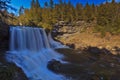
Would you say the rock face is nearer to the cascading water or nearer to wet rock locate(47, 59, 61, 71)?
the cascading water

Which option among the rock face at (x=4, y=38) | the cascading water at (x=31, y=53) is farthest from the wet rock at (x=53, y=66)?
the rock face at (x=4, y=38)

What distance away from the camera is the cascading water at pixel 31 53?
1838cm

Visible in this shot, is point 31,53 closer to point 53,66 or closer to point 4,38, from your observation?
point 4,38

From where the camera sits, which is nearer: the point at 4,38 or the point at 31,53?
the point at 31,53

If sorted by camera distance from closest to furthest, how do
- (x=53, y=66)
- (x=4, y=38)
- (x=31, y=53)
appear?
(x=53, y=66) → (x=31, y=53) → (x=4, y=38)

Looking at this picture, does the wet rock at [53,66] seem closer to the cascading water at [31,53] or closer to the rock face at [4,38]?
the cascading water at [31,53]

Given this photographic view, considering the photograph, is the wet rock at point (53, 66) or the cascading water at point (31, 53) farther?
the wet rock at point (53, 66)

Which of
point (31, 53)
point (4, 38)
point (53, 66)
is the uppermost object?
point (4, 38)

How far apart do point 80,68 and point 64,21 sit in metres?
24.0

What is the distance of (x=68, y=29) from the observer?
41.7m

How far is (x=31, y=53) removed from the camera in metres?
24.8

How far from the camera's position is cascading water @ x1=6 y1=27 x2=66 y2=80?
18384 mm

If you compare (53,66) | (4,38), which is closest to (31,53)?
(4,38)

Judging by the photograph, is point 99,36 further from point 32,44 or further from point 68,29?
point 32,44
